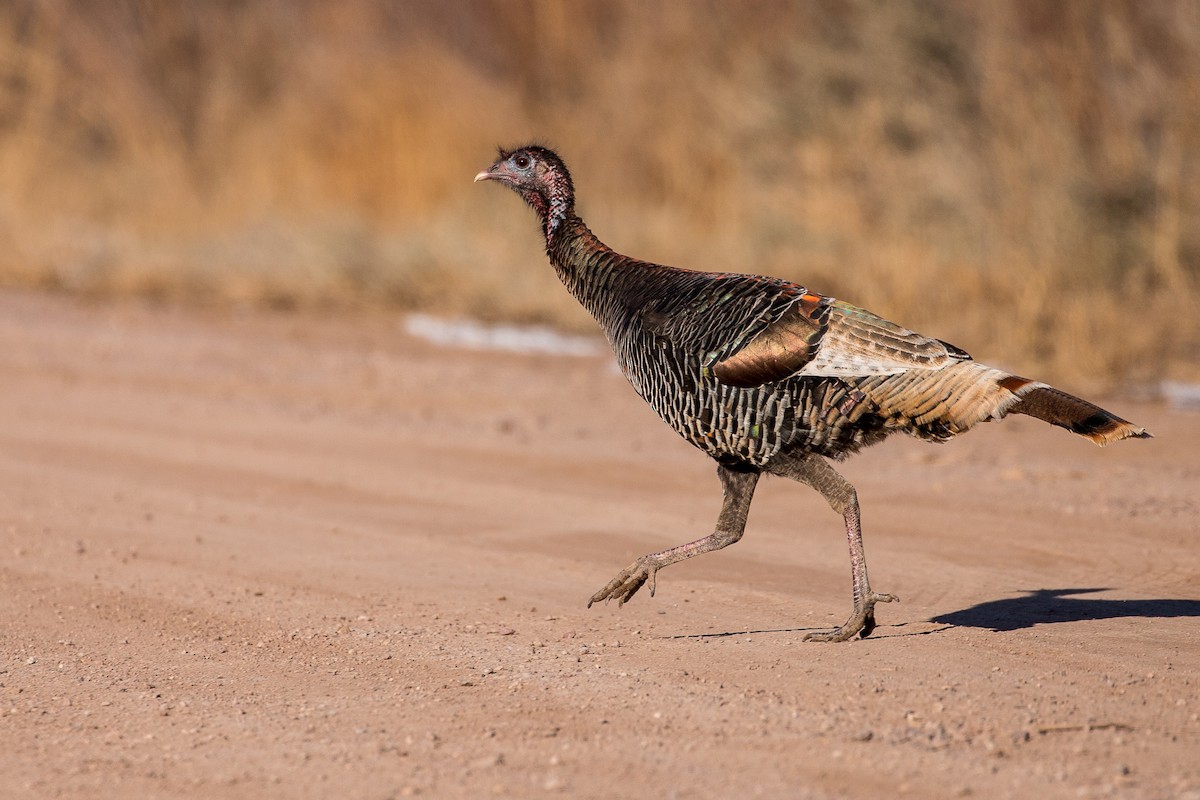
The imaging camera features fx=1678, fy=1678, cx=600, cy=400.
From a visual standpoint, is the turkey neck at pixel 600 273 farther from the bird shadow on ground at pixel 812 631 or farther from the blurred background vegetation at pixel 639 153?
the blurred background vegetation at pixel 639 153

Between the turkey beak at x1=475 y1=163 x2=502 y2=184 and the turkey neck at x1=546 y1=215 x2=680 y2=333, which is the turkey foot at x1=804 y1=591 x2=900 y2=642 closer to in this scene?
the turkey neck at x1=546 y1=215 x2=680 y2=333

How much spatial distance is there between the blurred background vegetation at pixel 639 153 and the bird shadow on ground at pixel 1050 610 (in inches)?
190

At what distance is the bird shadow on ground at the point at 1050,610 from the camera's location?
5.34 m

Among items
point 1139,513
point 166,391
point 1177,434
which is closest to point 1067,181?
point 1177,434

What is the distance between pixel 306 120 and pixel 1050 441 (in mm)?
11864

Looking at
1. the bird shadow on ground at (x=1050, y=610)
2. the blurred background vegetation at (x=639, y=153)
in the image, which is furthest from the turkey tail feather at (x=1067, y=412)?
the blurred background vegetation at (x=639, y=153)

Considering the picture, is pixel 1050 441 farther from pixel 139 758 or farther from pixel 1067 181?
pixel 139 758

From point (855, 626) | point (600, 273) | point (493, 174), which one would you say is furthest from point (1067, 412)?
point (493, 174)

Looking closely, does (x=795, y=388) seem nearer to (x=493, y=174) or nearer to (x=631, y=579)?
(x=631, y=579)

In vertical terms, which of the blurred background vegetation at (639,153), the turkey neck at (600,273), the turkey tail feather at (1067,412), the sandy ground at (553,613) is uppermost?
the blurred background vegetation at (639,153)

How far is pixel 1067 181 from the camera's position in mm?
12242

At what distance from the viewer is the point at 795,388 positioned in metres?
4.91

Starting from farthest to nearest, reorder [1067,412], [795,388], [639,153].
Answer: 1. [639,153]
2. [795,388]
3. [1067,412]

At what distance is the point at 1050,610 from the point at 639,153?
1157cm
